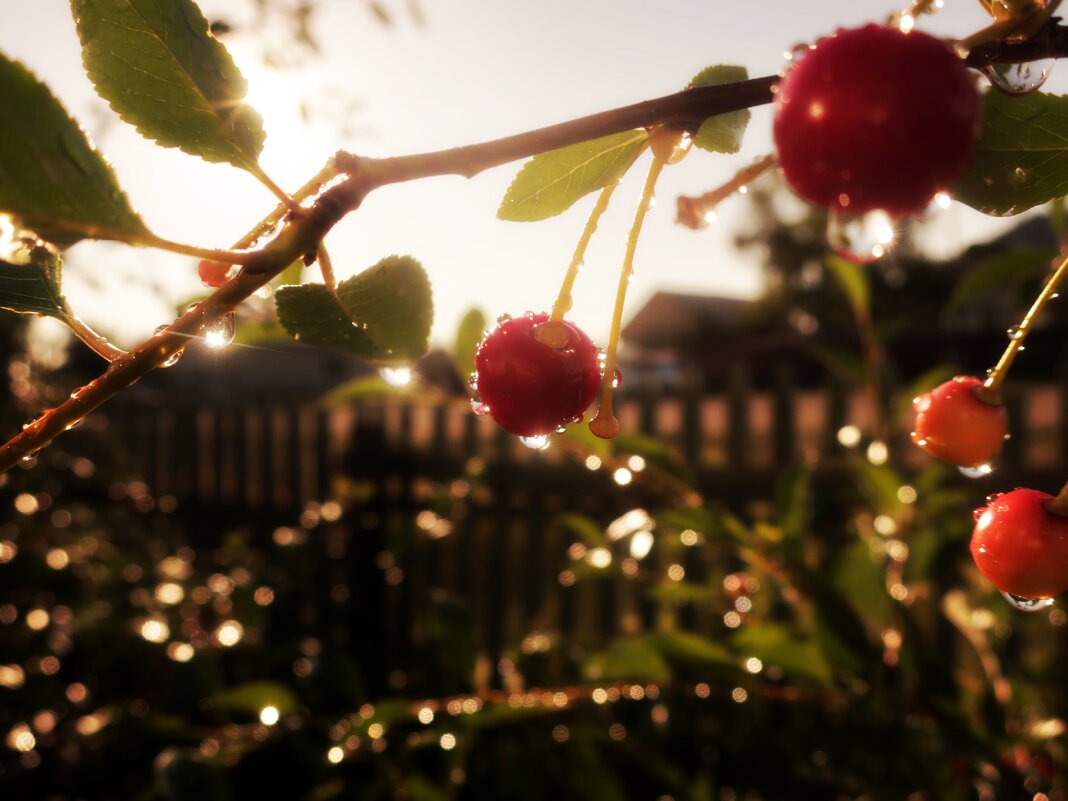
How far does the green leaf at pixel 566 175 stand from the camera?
476 mm

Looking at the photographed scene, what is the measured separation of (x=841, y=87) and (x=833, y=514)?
3.23 meters

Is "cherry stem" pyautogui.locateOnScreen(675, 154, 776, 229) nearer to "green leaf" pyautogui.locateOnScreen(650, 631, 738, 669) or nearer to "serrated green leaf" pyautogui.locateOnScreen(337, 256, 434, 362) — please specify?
"serrated green leaf" pyautogui.locateOnScreen(337, 256, 434, 362)

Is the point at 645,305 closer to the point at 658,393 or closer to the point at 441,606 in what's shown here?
the point at 658,393

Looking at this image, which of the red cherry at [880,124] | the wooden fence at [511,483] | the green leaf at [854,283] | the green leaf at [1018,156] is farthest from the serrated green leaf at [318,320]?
the wooden fence at [511,483]

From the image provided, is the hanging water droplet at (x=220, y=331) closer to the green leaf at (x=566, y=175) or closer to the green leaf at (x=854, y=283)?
the green leaf at (x=566, y=175)

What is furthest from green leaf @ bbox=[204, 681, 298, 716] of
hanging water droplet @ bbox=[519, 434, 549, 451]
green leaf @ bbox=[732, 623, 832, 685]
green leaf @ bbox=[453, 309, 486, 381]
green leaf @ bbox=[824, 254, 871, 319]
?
green leaf @ bbox=[824, 254, 871, 319]

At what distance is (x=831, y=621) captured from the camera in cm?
114

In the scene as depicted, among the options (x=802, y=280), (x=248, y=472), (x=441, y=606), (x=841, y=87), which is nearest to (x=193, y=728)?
(x=441, y=606)

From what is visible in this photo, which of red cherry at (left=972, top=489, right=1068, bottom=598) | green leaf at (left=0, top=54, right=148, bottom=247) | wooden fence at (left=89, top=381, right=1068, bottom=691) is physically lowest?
wooden fence at (left=89, top=381, right=1068, bottom=691)

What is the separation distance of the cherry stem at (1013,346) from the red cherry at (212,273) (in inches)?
18.4

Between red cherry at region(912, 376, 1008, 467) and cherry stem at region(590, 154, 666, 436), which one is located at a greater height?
cherry stem at region(590, 154, 666, 436)

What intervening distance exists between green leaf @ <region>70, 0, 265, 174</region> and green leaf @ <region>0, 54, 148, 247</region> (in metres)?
0.11

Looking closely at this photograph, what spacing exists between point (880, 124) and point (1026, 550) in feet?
1.14

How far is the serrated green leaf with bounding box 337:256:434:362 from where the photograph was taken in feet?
1.41
